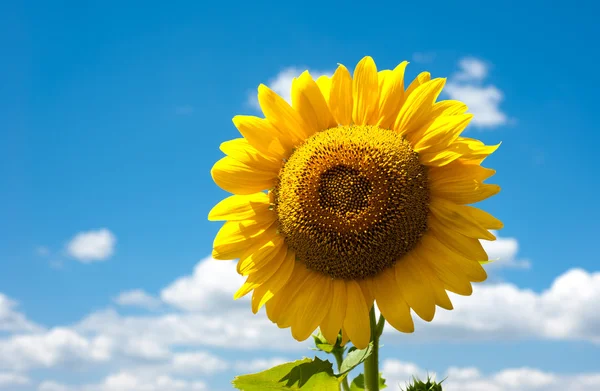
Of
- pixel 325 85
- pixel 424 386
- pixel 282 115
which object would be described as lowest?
pixel 424 386

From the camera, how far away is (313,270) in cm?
463

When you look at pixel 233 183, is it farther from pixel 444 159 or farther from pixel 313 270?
pixel 444 159

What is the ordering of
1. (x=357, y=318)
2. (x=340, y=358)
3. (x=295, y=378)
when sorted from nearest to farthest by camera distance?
(x=295, y=378) → (x=357, y=318) → (x=340, y=358)

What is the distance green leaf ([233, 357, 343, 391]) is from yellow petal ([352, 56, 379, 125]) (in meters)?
1.68

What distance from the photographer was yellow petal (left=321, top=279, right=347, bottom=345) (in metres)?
4.46

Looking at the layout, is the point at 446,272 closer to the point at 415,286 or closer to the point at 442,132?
the point at 415,286

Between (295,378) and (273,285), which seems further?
(273,285)

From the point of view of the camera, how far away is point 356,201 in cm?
442

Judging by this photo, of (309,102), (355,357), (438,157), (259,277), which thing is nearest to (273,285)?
(259,277)

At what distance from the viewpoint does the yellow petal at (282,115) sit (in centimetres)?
446

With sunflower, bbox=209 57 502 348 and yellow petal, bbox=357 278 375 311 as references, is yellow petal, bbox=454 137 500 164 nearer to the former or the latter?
sunflower, bbox=209 57 502 348

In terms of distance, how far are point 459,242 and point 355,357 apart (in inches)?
39.8

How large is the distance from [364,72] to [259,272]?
1517 mm

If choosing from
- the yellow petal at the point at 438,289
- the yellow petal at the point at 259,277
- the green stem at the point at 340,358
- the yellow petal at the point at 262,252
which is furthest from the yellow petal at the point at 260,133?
the green stem at the point at 340,358
